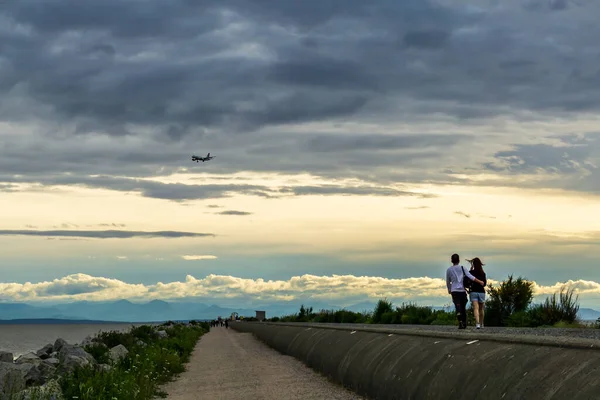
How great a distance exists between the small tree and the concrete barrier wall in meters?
21.6

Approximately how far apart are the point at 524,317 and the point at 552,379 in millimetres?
29234

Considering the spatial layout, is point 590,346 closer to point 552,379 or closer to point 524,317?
point 552,379

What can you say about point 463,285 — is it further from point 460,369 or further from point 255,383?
point 460,369

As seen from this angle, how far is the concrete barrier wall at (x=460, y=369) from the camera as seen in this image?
335 inches

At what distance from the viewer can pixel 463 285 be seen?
80.8 feet

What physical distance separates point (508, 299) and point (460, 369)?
3089 centimetres

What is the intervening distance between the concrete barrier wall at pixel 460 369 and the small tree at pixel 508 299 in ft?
70.8

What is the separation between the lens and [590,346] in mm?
9062

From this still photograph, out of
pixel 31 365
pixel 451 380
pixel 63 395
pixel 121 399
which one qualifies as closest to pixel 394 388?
pixel 451 380

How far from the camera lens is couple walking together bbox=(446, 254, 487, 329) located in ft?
80.0

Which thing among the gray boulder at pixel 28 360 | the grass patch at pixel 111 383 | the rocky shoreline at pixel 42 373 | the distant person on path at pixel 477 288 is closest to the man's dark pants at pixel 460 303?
the distant person on path at pixel 477 288

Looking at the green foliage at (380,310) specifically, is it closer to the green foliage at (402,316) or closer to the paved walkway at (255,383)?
the green foliage at (402,316)

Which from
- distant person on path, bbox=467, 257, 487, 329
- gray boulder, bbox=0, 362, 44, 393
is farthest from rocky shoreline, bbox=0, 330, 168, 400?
distant person on path, bbox=467, 257, 487, 329

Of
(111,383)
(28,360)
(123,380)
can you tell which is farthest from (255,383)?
(28,360)
